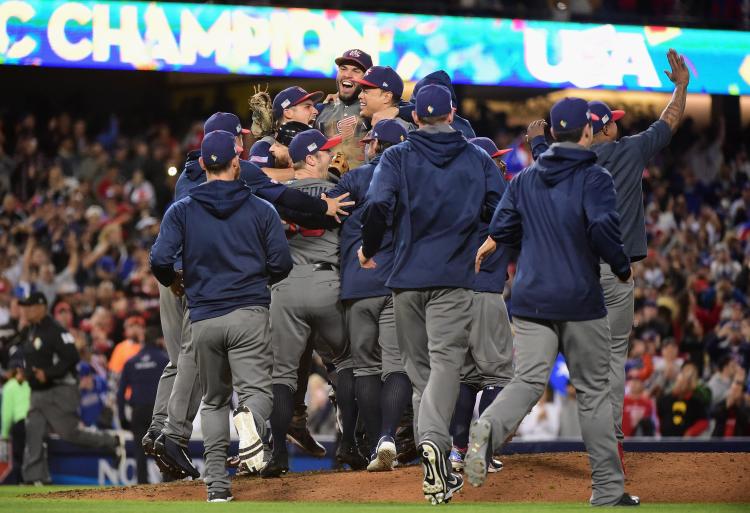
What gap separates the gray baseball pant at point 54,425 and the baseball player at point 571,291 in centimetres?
855

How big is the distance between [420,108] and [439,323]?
129cm

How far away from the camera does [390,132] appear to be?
9.09m

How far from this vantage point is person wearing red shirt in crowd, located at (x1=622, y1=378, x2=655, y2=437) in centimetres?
1712

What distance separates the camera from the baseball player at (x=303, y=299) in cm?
920

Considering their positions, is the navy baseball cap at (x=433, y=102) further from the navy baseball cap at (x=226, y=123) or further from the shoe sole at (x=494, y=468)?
the shoe sole at (x=494, y=468)

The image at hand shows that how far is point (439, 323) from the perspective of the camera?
7977 mm

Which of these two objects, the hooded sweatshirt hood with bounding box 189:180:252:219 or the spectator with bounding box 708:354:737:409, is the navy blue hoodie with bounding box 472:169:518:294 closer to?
the hooded sweatshirt hood with bounding box 189:180:252:219

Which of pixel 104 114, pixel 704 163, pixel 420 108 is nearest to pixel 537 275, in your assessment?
pixel 420 108

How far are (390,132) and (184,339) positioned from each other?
1.99m

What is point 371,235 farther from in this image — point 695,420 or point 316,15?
point 316,15

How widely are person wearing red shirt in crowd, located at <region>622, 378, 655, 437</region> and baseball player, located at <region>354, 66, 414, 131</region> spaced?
8427 millimetres

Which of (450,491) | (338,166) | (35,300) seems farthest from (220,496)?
(35,300)

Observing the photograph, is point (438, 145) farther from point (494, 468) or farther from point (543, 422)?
point (543, 422)

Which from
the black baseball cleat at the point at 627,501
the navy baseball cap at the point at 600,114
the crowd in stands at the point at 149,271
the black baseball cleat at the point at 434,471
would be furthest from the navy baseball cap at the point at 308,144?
the crowd in stands at the point at 149,271
